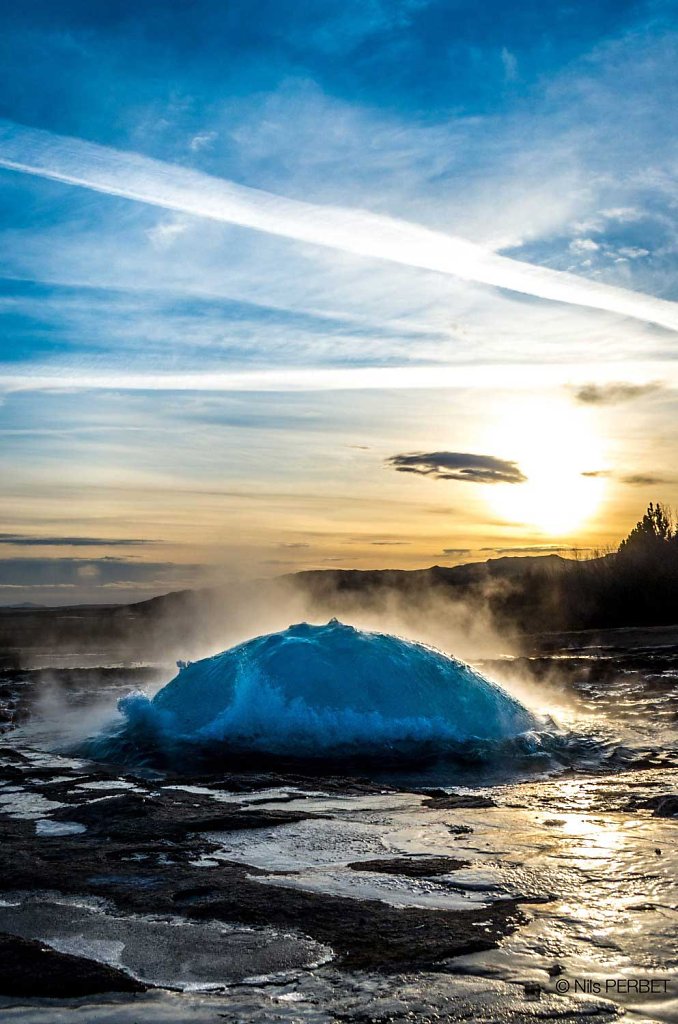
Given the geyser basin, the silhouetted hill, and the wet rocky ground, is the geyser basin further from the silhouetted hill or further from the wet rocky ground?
the silhouetted hill

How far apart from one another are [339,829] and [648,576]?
36973 millimetres

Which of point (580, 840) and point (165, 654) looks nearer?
point (580, 840)

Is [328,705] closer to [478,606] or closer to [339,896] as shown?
[339,896]

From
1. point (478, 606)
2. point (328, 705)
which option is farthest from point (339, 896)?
point (478, 606)

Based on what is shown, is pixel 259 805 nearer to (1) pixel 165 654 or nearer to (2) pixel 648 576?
(1) pixel 165 654

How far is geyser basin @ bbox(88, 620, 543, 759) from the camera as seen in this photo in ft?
34.4

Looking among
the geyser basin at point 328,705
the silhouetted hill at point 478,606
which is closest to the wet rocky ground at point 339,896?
the geyser basin at point 328,705

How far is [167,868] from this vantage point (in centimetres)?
570

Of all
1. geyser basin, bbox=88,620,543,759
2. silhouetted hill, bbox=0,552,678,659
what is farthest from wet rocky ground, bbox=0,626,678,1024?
silhouetted hill, bbox=0,552,678,659

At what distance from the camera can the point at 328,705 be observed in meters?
10.6

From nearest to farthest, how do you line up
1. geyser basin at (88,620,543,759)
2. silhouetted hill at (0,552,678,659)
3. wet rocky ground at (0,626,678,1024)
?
wet rocky ground at (0,626,678,1024)
geyser basin at (88,620,543,759)
silhouetted hill at (0,552,678,659)

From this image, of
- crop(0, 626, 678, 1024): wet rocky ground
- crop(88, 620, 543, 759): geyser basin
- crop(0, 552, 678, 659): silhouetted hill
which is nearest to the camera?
crop(0, 626, 678, 1024): wet rocky ground

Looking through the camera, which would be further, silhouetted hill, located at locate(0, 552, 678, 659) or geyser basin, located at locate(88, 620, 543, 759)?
silhouetted hill, located at locate(0, 552, 678, 659)

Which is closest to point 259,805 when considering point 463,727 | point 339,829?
point 339,829
